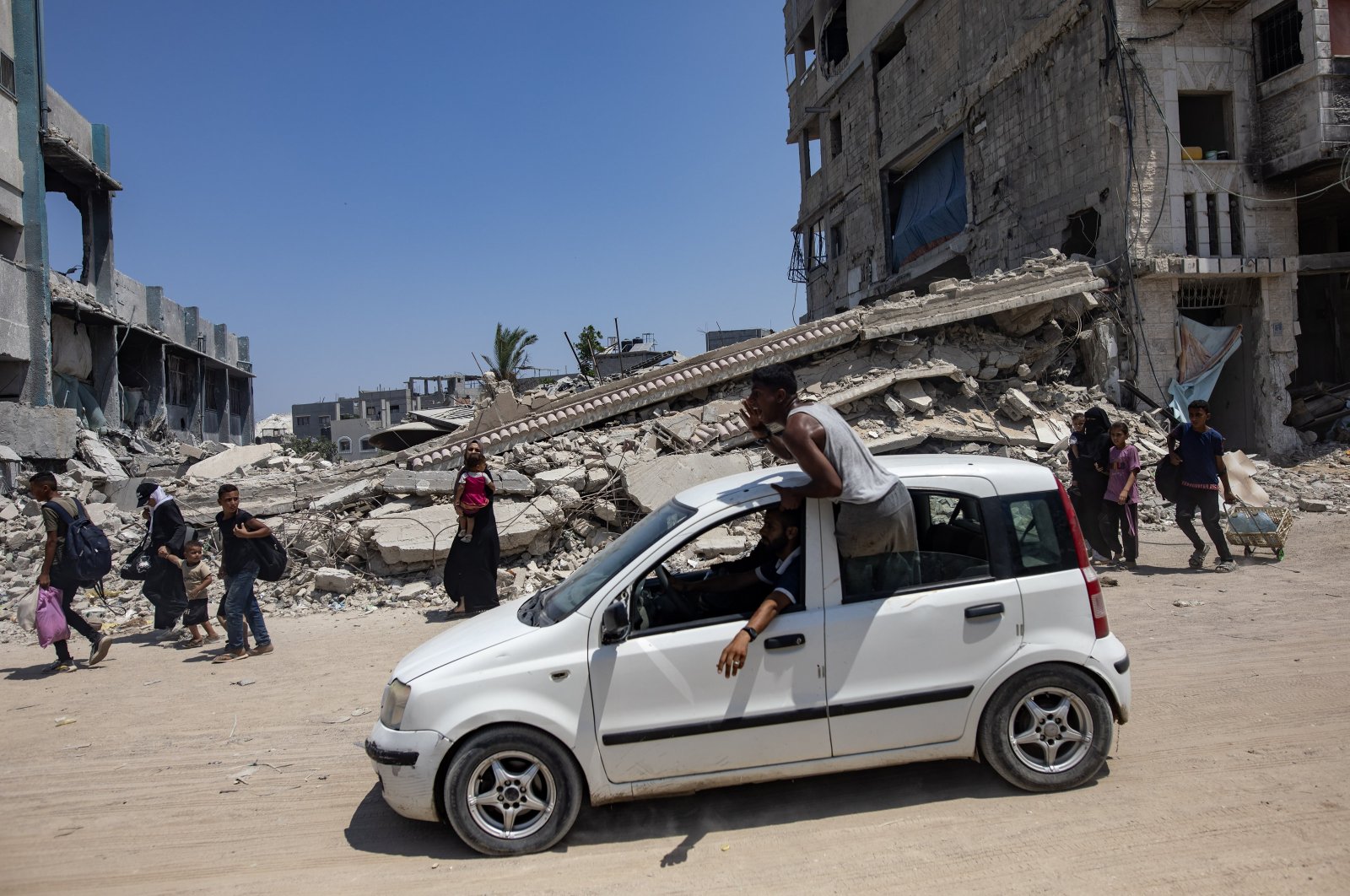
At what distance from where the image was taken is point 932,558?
3.73m

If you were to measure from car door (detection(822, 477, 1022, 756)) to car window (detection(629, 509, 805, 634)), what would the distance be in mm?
282

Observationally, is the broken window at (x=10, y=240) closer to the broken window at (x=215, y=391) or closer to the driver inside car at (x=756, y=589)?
the broken window at (x=215, y=391)

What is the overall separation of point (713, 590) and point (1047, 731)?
1645 mm

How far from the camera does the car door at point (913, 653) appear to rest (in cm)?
353

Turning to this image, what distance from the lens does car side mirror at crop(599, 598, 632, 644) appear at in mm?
3439

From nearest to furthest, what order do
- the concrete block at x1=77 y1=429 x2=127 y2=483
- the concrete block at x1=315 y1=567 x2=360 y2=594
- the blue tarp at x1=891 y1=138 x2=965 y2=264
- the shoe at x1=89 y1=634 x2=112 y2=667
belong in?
the shoe at x1=89 y1=634 x2=112 y2=667, the concrete block at x1=315 y1=567 x2=360 y2=594, the concrete block at x1=77 y1=429 x2=127 y2=483, the blue tarp at x1=891 y1=138 x2=965 y2=264

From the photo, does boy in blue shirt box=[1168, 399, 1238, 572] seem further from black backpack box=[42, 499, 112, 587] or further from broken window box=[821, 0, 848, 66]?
broken window box=[821, 0, 848, 66]

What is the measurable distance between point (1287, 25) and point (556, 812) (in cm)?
1766

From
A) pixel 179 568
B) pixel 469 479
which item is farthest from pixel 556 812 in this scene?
pixel 179 568

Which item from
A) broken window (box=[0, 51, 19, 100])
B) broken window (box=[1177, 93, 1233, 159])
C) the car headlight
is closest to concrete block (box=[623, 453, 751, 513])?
the car headlight

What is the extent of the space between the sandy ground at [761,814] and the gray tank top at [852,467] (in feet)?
4.61

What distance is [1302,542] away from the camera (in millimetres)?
9273

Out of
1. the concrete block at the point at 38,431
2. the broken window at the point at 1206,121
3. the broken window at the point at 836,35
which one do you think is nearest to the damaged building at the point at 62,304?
the concrete block at the point at 38,431

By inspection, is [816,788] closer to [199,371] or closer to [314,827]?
[314,827]
